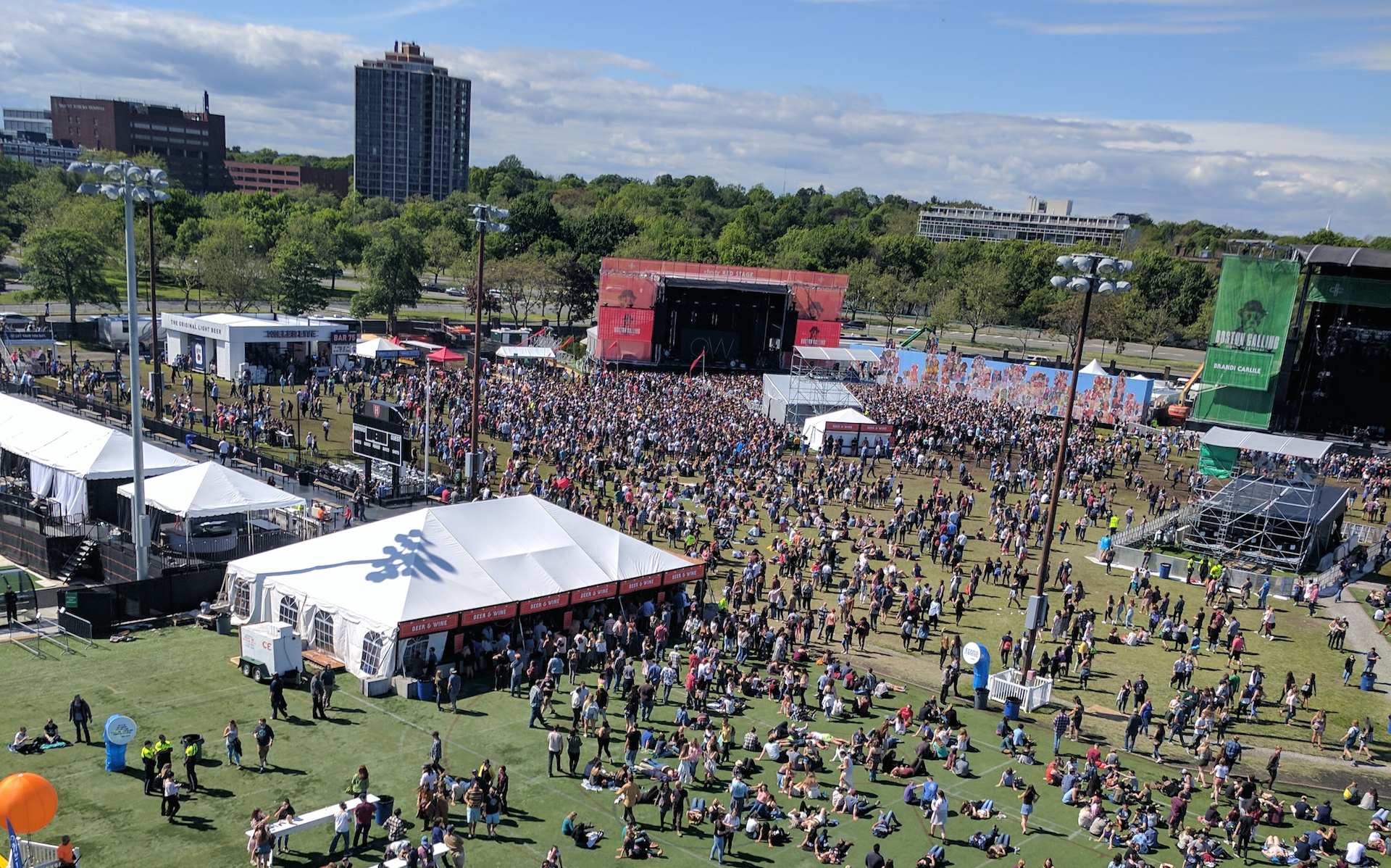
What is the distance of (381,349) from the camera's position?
176ft

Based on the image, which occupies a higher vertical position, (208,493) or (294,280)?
(294,280)

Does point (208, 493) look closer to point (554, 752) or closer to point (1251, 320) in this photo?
point (554, 752)

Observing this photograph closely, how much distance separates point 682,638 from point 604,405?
24.5 meters

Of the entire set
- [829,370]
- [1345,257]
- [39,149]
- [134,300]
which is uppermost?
[39,149]

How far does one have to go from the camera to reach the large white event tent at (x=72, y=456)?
92.8 feet

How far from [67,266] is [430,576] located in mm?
53169

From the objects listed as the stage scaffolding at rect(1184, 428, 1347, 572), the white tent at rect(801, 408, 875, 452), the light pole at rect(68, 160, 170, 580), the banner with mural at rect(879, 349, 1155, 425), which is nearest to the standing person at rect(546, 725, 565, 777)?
the light pole at rect(68, 160, 170, 580)

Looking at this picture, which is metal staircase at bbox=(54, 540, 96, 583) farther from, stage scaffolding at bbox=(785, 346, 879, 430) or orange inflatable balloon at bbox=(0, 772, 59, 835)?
stage scaffolding at bbox=(785, 346, 879, 430)

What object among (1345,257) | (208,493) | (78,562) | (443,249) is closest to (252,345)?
(208,493)

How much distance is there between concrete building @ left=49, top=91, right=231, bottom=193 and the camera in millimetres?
169500

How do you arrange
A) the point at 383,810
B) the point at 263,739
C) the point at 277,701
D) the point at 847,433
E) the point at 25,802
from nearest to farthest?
the point at 25,802 < the point at 383,810 < the point at 263,739 < the point at 277,701 < the point at 847,433

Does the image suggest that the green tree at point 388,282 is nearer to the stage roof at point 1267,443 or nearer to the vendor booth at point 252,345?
the vendor booth at point 252,345

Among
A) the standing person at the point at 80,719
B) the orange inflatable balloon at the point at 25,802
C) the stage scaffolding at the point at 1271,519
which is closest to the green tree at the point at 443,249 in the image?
the stage scaffolding at the point at 1271,519

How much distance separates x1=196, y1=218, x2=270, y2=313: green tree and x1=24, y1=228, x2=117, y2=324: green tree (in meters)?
8.82
